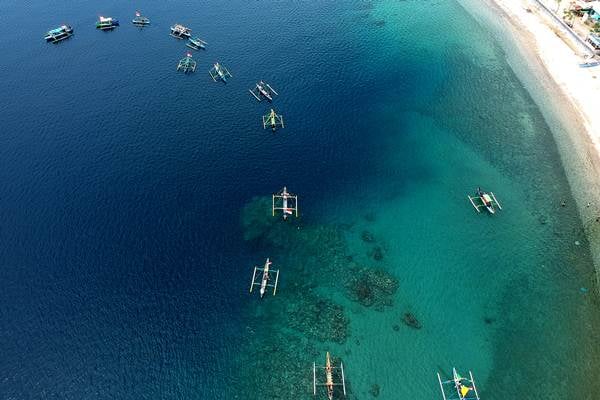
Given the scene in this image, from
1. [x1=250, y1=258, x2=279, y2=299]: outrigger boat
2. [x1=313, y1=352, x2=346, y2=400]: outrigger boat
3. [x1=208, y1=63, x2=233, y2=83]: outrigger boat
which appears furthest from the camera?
[x1=208, y1=63, x2=233, y2=83]: outrigger boat

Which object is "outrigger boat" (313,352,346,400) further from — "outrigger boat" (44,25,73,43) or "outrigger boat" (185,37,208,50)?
"outrigger boat" (44,25,73,43)

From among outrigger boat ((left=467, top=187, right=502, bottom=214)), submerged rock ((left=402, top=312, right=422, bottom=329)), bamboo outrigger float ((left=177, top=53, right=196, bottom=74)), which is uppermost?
outrigger boat ((left=467, top=187, right=502, bottom=214))

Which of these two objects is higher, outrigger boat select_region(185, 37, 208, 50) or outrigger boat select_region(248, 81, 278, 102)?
outrigger boat select_region(248, 81, 278, 102)

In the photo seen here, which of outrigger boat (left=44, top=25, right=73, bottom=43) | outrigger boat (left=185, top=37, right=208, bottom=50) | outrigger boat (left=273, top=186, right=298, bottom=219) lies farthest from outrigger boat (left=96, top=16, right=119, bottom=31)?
outrigger boat (left=273, top=186, right=298, bottom=219)

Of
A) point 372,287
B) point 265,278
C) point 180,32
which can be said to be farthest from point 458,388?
point 180,32

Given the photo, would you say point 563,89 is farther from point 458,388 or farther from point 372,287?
point 458,388

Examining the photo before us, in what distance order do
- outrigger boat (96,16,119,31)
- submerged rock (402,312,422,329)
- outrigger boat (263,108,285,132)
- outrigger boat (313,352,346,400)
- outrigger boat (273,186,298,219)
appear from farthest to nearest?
outrigger boat (96,16,119,31), outrigger boat (263,108,285,132), outrigger boat (273,186,298,219), submerged rock (402,312,422,329), outrigger boat (313,352,346,400)
